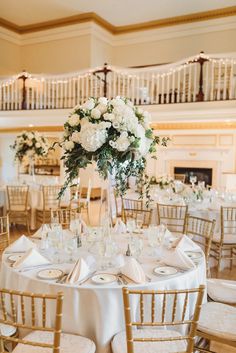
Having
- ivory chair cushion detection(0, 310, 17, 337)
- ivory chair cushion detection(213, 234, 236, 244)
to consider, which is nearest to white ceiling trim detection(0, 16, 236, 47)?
ivory chair cushion detection(213, 234, 236, 244)

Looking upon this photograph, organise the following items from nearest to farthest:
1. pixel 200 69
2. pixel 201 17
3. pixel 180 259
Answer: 1. pixel 180 259
2. pixel 200 69
3. pixel 201 17

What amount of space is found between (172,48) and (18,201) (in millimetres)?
7749

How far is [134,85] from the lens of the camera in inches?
339

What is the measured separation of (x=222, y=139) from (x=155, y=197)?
500 cm

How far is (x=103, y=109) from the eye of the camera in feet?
8.72

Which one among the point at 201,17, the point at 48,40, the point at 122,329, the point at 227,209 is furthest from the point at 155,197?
the point at 48,40

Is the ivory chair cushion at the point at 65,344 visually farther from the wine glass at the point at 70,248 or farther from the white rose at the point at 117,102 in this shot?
the white rose at the point at 117,102

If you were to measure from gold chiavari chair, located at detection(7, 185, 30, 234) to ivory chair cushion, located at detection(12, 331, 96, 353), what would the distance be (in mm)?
4889

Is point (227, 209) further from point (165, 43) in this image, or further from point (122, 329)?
point (165, 43)

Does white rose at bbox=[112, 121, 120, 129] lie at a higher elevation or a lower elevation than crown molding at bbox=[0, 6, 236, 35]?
lower

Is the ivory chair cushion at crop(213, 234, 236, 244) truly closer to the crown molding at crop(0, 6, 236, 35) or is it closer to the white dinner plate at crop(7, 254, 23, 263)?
the white dinner plate at crop(7, 254, 23, 263)

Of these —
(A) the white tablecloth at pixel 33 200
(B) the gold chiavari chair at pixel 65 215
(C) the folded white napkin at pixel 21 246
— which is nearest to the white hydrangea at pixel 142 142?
(C) the folded white napkin at pixel 21 246

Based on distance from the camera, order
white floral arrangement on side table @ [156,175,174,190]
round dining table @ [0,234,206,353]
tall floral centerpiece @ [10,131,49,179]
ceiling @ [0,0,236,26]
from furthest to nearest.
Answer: ceiling @ [0,0,236,26], tall floral centerpiece @ [10,131,49,179], white floral arrangement on side table @ [156,175,174,190], round dining table @ [0,234,206,353]

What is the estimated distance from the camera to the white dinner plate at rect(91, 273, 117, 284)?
2.24 meters
